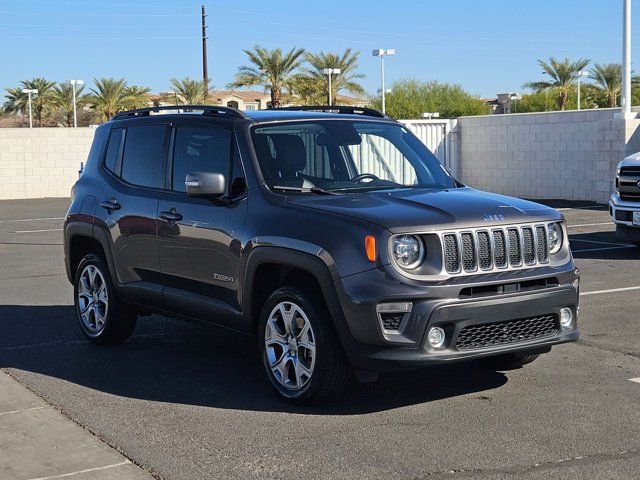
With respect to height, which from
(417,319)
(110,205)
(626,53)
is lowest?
(417,319)

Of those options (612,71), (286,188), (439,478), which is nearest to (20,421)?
(286,188)

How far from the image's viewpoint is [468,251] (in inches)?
246

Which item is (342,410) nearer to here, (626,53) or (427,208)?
(427,208)

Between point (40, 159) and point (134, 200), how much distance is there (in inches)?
1067

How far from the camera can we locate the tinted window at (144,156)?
8.01 meters

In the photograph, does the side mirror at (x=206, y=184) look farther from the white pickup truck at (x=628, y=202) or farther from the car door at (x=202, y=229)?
the white pickup truck at (x=628, y=202)

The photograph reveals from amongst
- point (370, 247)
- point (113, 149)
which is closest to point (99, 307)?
point (113, 149)

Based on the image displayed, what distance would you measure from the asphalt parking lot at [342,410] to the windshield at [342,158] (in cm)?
140

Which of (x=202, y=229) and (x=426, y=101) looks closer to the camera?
(x=202, y=229)

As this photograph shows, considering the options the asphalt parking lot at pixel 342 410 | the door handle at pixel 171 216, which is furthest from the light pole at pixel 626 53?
the door handle at pixel 171 216

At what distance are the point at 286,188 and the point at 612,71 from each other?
182 feet

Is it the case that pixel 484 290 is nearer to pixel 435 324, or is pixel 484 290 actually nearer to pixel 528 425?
pixel 435 324

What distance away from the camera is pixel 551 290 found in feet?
21.3

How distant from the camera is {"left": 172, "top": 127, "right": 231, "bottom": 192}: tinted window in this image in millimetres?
7363
